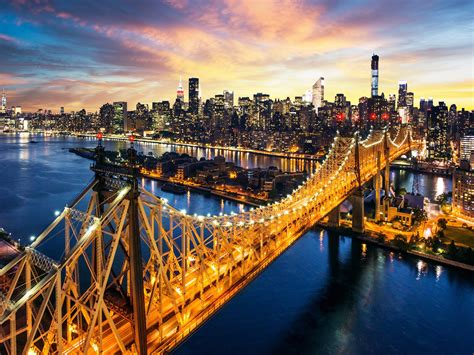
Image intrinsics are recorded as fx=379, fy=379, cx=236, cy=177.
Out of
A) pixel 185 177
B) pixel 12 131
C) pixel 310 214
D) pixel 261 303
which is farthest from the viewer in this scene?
pixel 12 131

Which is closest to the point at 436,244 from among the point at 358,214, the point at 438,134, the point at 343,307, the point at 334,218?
the point at 358,214

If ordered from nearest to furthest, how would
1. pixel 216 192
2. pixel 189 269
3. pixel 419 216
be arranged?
pixel 189 269
pixel 419 216
pixel 216 192

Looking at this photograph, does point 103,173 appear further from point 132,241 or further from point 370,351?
point 370,351

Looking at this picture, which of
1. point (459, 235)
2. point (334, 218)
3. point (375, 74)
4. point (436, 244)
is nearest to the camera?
point (436, 244)

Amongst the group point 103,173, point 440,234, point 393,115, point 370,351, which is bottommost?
point 370,351

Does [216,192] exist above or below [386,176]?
below

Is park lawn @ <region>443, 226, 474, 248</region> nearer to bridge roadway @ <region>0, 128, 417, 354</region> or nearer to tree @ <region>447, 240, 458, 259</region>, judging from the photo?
tree @ <region>447, 240, 458, 259</region>

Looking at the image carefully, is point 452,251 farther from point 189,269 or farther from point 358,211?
point 189,269

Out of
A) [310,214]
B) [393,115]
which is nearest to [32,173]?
[310,214]

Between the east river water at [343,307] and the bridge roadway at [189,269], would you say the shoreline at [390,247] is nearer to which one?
the east river water at [343,307]
